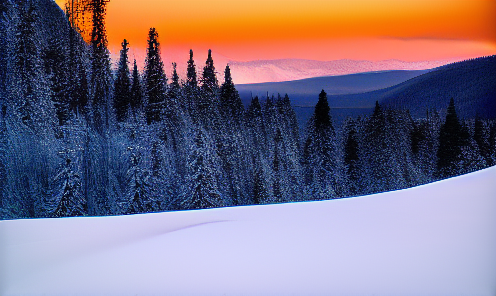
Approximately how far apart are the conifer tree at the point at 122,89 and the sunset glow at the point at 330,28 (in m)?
0.13

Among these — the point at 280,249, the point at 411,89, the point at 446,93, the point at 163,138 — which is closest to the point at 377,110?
the point at 411,89

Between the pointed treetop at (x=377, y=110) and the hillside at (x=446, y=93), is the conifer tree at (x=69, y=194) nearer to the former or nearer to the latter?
the hillside at (x=446, y=93)

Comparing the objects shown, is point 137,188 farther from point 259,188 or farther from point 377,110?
point 377,110

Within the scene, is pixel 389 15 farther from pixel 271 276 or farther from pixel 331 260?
pixel 271 276

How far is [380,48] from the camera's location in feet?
17.0

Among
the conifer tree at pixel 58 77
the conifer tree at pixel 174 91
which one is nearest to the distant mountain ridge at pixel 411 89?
the conifer tree at pixel 174 91

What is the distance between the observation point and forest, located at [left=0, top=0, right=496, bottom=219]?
15.3 ft

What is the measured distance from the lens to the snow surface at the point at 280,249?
11.4ft

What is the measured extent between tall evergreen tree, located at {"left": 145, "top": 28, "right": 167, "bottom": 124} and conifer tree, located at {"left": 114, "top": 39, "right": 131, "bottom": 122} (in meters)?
0.21

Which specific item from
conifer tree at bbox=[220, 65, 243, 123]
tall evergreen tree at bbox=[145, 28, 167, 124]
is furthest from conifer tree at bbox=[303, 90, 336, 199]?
tall evergreen tree at bbox=[145, 28, 167, 124]

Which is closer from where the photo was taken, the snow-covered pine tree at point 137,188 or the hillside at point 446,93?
the snow-covered pine tree at point 137,188

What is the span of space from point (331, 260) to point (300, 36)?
254cm

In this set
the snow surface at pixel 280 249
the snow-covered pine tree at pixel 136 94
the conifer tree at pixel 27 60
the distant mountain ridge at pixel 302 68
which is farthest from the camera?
the distant mountain ridge at pixel 302 68

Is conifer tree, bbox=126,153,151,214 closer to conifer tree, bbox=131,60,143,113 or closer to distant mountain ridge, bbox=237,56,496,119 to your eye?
conifer tree, bbox=131,60,143,113
